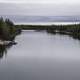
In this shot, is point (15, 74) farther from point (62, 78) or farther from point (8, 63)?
point (8, 63)

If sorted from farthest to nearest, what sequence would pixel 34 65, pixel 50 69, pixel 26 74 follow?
1. pixel 34 65
2. pixel 50 69
3. pixel 26 74

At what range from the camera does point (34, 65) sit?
26.3ft

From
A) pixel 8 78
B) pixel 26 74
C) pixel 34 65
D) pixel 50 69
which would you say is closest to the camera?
pixel 8 78

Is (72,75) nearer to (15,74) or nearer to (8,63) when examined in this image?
(15,74)

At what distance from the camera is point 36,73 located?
22.8 feet

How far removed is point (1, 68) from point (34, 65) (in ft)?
3.35

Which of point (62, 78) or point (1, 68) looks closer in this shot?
point (62, 78)

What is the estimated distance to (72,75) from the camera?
669cm

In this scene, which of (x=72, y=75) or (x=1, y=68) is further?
(x=1, y=68)

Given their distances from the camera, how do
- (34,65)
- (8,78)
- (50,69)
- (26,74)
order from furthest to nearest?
(34,65) < (50,69) < (26,74) < (8,78)

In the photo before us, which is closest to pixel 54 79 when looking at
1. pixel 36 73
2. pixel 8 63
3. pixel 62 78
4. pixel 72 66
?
pixel 62 78

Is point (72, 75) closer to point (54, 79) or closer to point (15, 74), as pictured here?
point (54, 79)

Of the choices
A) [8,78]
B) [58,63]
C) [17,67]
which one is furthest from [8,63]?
[8,78]

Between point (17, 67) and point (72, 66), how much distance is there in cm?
157
